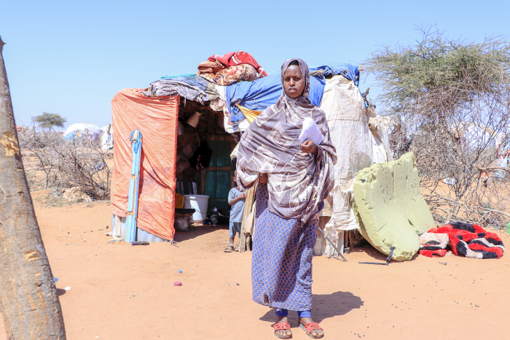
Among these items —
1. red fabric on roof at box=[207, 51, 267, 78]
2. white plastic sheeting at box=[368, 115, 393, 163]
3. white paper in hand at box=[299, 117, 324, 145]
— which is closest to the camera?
white paper in hand at box=[299, 117, 324, 145]

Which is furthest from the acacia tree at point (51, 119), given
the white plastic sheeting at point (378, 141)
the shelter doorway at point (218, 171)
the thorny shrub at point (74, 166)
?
the white plastic sheeting at point (378, 141)

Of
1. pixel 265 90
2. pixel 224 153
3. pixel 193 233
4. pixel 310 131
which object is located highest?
pixel 265 90

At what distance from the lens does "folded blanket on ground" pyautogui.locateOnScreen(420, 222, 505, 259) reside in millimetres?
5430

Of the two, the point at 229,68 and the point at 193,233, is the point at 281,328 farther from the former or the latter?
the point at 193,233

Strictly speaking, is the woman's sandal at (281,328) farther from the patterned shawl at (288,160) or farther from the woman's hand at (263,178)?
the woman's hand at (263,178)

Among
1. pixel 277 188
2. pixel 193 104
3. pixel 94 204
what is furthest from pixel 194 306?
pixel 94 204

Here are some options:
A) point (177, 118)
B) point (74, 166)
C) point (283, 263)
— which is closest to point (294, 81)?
point (283, 263)

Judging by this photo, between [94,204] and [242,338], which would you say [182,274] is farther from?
[94,204]

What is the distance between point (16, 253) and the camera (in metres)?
1.45

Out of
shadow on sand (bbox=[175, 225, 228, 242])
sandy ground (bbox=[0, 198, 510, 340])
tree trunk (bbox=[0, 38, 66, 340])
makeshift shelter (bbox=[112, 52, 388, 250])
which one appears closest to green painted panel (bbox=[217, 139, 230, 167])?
shadow on sand (bbox=[175, 225, 228, 242])

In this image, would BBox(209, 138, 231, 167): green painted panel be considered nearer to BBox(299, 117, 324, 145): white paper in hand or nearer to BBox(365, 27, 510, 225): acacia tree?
BBox(365, 27, 510, 225): acacia tree

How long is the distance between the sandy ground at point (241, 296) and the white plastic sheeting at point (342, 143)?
0.54 m

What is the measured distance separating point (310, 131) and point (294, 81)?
415mm

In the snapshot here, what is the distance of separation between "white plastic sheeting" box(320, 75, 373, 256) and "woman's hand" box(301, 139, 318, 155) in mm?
2859
